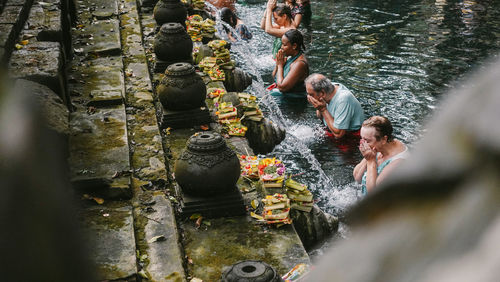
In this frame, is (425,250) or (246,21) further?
(246,21)

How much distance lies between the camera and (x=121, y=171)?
525 cm

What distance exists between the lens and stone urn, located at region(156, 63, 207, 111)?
657 centimetres

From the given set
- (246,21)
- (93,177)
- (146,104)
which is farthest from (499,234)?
(246,21)

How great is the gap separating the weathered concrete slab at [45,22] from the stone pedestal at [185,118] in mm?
1804

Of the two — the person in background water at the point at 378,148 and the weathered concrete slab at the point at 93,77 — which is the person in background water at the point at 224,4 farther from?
the person in background water at the point at 378,148

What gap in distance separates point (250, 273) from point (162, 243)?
1.03 metres

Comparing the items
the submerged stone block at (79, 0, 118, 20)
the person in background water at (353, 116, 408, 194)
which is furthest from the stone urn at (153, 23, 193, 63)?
the person in background water at (353, 116, 408, 194)

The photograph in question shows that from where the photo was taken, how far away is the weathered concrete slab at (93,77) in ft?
23.1

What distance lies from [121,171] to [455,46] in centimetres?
871

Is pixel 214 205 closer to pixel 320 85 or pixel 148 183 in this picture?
pixel 148 183

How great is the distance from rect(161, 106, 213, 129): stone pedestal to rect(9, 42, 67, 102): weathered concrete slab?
123 centimetres

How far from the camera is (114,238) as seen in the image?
4.31 meters

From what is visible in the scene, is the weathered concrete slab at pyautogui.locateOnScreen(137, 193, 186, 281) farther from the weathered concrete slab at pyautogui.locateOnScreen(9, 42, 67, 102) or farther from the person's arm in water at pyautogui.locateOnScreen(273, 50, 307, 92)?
the person's arm in water at pyautogui.locateOnScreen(273, 50, 307, 92)

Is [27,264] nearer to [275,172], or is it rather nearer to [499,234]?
[499,234]
